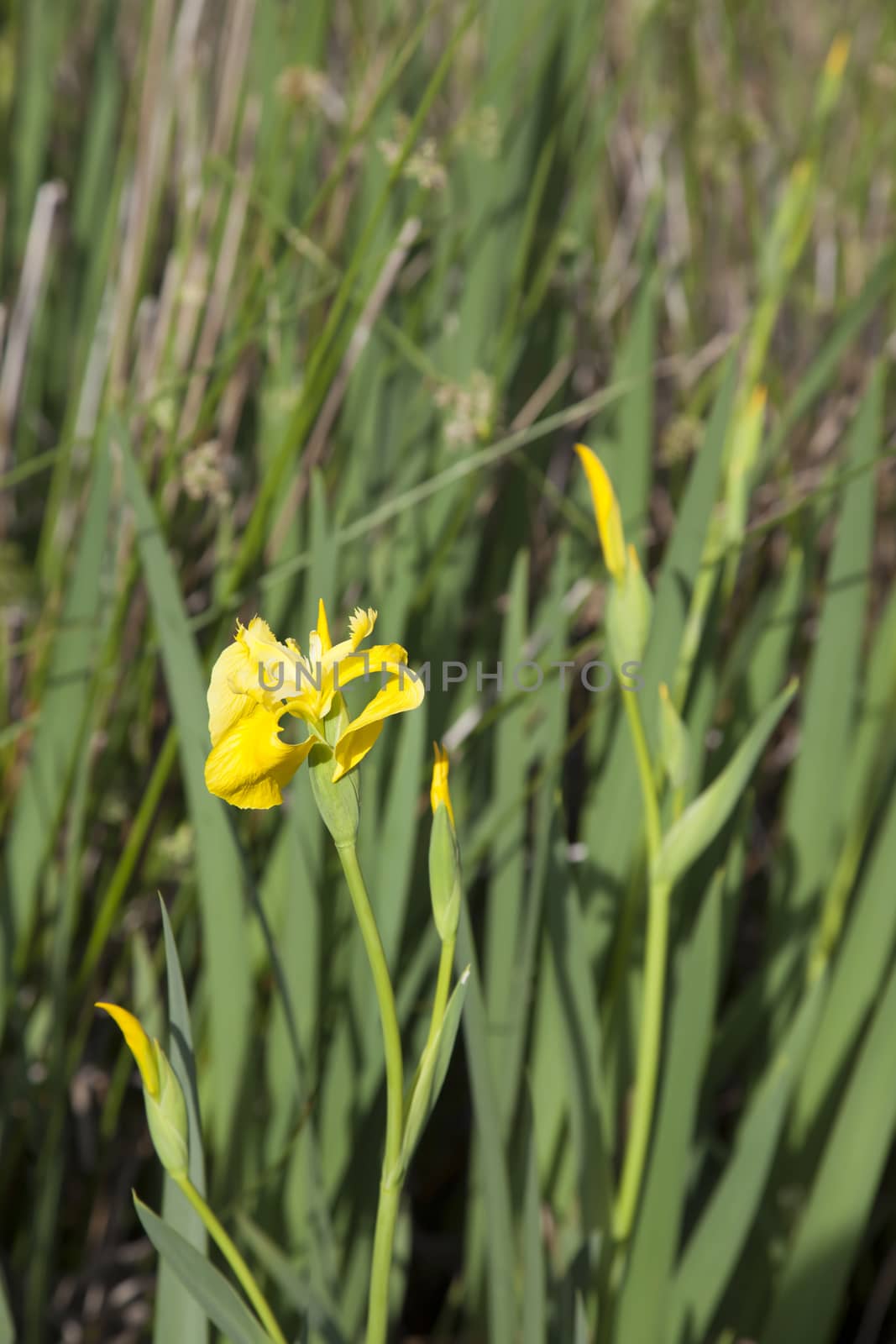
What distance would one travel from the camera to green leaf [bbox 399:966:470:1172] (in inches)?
12.9

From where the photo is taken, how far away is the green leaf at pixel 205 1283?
1.11ft

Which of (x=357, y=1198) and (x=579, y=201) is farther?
(x=579, y=201)

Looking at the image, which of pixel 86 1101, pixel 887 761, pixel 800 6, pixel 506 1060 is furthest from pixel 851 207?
pixel 86 1101

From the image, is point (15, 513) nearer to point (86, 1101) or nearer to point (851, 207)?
point (86, 1101)

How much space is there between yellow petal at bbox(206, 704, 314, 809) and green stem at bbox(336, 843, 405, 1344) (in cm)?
3

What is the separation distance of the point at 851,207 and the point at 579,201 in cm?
54

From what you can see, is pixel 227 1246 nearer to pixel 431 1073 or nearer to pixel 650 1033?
pixel 431 1073

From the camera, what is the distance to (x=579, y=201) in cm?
95

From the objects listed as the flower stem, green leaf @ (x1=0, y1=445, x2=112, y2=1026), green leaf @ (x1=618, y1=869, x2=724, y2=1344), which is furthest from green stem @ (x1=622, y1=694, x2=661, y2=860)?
green leaf @ (x1=0, y1=445, x2=112, y2=1026)

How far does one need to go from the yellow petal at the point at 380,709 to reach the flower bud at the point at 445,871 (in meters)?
0.04

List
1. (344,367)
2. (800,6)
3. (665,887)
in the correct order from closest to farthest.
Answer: (665,887), (344,367), (800,6)

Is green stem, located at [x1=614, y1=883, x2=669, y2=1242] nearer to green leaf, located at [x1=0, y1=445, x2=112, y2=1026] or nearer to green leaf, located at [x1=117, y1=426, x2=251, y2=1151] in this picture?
green leaf, located at [x1=117, y1=426, x2=251, y2=1151]

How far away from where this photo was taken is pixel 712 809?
478 millimetres

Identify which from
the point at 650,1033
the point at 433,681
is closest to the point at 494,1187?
the point at 650,1033
